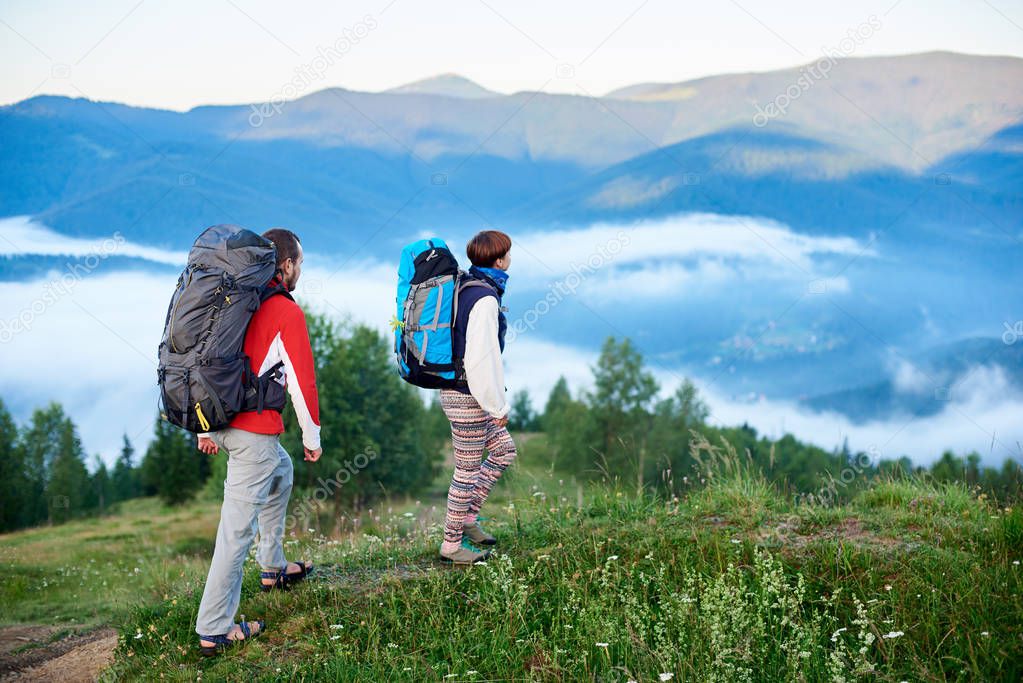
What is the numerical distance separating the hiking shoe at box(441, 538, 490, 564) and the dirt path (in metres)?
2.70

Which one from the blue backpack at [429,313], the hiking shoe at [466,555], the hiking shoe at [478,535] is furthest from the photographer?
the hiking shoe at [478,535]

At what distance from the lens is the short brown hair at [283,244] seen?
5.94 meters

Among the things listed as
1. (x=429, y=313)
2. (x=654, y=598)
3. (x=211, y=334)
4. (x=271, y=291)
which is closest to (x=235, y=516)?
(x=211, y=334)

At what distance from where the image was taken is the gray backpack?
5.41 metres

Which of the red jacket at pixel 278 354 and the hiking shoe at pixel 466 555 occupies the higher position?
the red jacket at pixel 278 354

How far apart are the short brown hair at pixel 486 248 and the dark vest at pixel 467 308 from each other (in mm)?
103

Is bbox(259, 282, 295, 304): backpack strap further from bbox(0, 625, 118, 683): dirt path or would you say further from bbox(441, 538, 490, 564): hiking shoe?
bbox(0, 625, 118, 683): dirt path

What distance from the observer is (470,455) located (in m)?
6.73

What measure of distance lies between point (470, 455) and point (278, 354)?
1838 mm

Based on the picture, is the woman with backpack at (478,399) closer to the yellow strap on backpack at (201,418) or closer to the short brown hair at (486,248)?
the short brown hair at (486,248)

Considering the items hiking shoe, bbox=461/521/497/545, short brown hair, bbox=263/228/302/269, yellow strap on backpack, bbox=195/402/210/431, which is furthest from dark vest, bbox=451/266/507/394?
yellow strap on backpack, bbox=195/402/210/431

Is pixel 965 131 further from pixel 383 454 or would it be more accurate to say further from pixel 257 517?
pixel 257 517

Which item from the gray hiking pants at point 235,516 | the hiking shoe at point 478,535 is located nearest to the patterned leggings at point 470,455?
the hiking shoe at point 478,535

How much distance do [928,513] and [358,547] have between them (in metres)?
5.40
